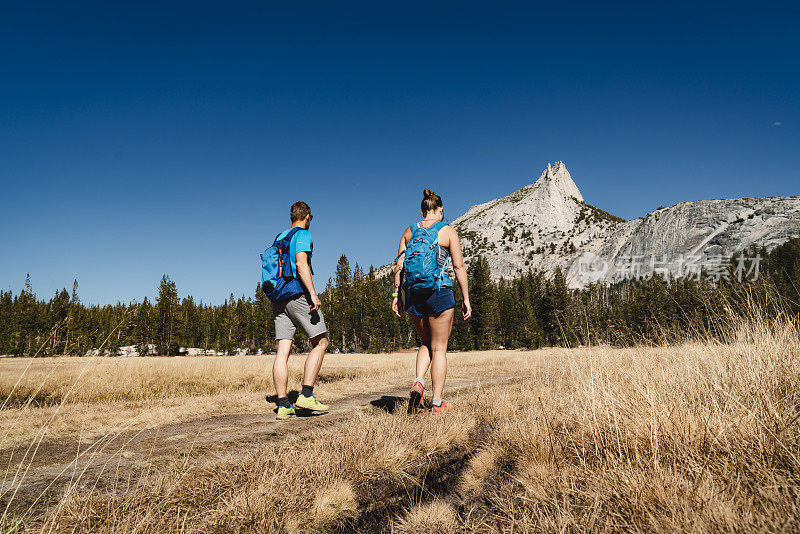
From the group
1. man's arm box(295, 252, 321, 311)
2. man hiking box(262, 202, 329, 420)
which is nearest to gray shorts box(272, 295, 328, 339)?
man hiking box(262, 202, 329, 420)

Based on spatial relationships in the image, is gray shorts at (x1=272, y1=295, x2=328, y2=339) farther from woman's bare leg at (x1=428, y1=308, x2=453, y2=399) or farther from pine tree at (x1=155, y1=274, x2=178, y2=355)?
pine tree at (x1=155, y1=274, x2=178, y2=355)

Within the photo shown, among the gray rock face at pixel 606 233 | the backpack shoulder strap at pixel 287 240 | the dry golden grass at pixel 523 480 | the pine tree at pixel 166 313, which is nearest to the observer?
the dry golden grass at pixel 523 480

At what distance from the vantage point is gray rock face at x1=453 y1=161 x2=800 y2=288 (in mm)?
100125

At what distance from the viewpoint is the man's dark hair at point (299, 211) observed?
499 centimetres

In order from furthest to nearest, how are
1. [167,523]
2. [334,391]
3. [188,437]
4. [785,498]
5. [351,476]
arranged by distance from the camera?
1. [334,391]
2. [188,437]
3. [351,476]
4. [167,523]
5. [785,498]

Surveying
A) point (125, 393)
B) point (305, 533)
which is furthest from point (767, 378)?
point (125, 393)

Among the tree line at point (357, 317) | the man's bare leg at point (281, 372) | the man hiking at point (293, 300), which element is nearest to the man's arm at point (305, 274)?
the man hiking at point (293, 300)

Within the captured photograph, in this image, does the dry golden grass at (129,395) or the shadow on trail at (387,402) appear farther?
the shadow on trail at (387,402)

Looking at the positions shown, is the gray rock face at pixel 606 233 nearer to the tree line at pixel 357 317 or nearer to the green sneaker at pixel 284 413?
the tree line at pixel 357 317

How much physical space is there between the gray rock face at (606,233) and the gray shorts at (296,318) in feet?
377

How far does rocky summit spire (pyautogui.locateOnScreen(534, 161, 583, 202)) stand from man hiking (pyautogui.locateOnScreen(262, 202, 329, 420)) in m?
184

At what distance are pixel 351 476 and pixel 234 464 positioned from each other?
2.34 feet

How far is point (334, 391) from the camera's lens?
21.3ft

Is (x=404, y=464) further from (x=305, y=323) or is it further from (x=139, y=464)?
(x=305, y=323)
